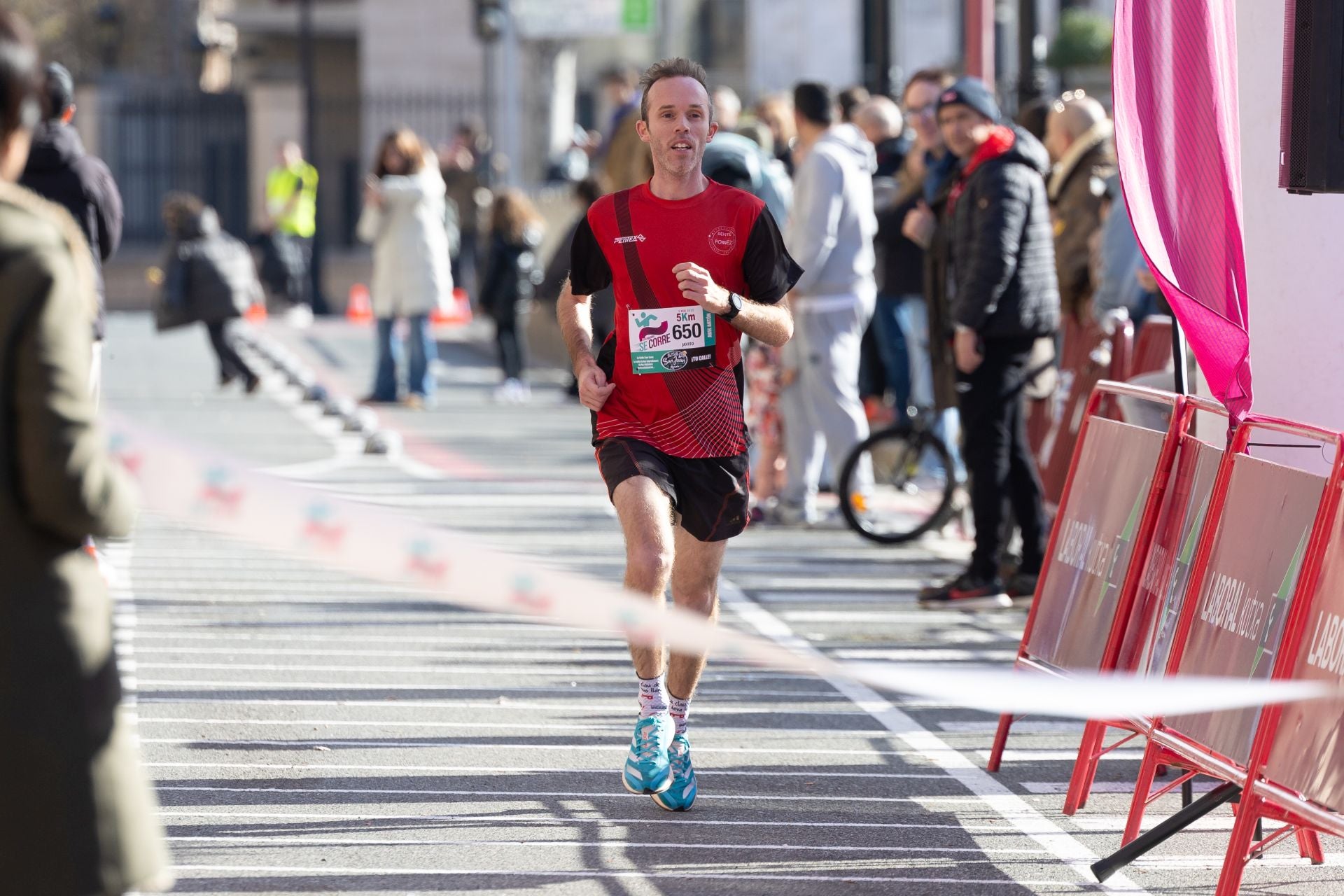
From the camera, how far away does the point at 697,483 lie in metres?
5.75

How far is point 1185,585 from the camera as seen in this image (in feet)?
17.6

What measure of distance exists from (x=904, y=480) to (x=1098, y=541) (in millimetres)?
4810

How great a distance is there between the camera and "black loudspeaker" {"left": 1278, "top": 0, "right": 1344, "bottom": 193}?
5.47 m

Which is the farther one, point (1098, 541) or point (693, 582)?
point (1098, 541)

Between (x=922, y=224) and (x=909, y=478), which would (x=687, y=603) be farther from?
(x=909, y=478)

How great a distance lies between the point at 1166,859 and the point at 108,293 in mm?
31283

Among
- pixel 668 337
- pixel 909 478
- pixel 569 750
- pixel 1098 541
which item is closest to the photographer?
pixel 668 337

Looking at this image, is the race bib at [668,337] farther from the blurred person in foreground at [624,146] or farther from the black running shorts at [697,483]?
the blurred person in foreground at [624,146]

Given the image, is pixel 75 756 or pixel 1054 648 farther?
pixel 1054 648

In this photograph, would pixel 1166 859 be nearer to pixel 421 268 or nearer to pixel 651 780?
pixel 651 780

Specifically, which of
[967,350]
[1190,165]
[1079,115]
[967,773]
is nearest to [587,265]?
[1190,165]

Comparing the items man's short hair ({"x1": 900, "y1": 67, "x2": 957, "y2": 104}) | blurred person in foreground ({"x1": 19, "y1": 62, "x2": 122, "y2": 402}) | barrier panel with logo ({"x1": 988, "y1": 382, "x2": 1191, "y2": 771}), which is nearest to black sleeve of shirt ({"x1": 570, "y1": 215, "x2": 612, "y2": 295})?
barrier panel with logo ({"x1": 988, "y1": 382, "x2": 1191, "y2": 771})

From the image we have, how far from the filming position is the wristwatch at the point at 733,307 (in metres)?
5.52

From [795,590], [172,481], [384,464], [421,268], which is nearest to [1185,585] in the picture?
[172,481]
